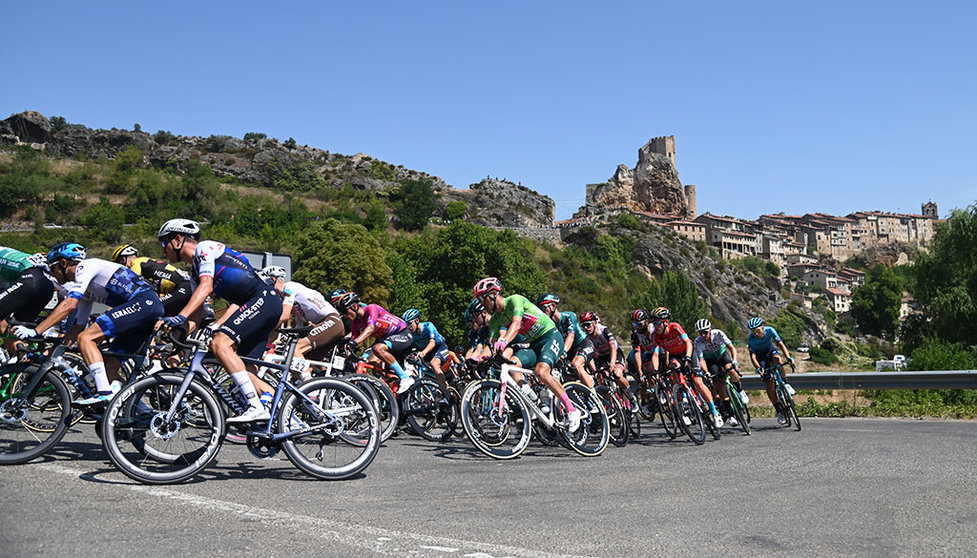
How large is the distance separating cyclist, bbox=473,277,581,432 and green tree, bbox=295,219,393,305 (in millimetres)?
45524

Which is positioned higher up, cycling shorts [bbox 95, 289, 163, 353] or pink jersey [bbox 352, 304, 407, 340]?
pink jersey [bbox 352, 304, 407, 340]

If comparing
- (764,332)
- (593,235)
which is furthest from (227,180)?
(764,332)

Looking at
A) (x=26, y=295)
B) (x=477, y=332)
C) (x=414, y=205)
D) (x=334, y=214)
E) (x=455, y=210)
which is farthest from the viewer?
(x=455, y=210)

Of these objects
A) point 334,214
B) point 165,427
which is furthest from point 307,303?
point 334,214

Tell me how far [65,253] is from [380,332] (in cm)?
433

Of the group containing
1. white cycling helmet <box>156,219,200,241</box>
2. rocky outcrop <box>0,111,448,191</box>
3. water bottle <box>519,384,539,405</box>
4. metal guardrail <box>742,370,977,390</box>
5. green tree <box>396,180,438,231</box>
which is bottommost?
water bottle <box>519,384,539,405</box>

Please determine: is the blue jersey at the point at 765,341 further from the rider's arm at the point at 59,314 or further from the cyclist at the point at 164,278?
the rider's arm at the point at 59,314

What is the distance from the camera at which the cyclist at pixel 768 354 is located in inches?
502

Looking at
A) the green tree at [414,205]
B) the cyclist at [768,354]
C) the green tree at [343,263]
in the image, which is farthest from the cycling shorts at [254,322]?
the green tree at [414,205]

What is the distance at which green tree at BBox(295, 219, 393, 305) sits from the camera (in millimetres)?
54562

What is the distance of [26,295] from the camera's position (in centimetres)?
779

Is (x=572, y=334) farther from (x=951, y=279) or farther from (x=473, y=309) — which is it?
(x=951, y=279)

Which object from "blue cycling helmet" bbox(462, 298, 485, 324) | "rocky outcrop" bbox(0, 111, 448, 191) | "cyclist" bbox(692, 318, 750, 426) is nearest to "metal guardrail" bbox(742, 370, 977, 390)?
"cyclist" bbox(692, 318, 750, 426)

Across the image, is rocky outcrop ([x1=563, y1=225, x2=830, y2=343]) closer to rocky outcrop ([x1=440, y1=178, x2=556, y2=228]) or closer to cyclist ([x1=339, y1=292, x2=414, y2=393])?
rocky outcrop ([x1=440, y1=178, x2=556, y2=228])
